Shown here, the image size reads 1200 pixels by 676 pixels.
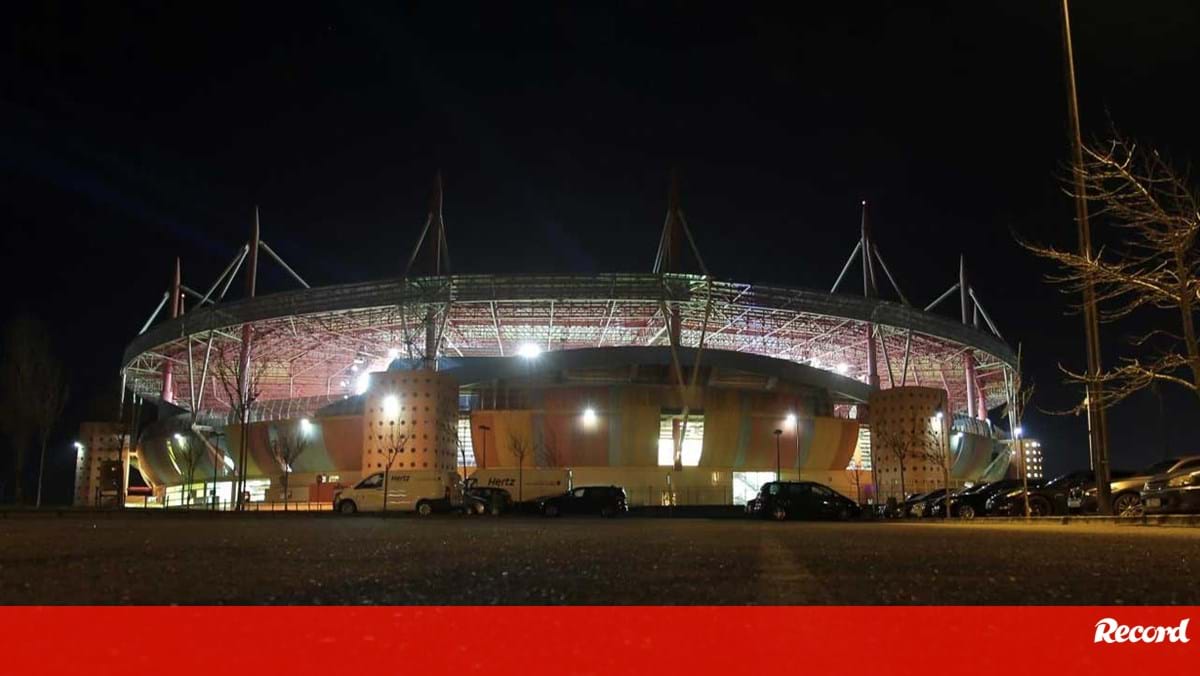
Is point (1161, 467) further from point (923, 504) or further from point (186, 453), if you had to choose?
point (186, 453)

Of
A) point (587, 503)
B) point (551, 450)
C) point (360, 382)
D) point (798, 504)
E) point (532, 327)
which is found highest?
point (532, 327)

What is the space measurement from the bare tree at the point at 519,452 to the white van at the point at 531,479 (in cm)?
28

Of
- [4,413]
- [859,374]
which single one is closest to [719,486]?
[859,374]

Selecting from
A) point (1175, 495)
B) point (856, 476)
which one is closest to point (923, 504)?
point (1175, 495)

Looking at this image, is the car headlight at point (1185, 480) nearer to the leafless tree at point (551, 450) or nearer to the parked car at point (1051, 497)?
the parked car at point (1051, 497)

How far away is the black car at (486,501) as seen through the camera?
37375 millimetres

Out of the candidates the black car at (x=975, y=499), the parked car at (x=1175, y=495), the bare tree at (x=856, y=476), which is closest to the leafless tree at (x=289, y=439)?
the bare tree at (x=856, y=476)

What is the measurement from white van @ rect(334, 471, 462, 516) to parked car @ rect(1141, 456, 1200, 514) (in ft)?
84.1

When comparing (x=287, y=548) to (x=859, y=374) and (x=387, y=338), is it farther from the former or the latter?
(x=859, y=374)

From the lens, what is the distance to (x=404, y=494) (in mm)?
40500

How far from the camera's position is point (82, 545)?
25.3 feet

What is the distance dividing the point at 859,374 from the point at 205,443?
170 ft

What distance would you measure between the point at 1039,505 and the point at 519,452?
3334 cm

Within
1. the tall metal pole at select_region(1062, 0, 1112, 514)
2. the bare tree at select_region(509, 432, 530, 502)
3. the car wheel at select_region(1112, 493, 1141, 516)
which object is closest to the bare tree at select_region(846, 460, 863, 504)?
the bare tree at select_region(509, 432, 530, 502)
